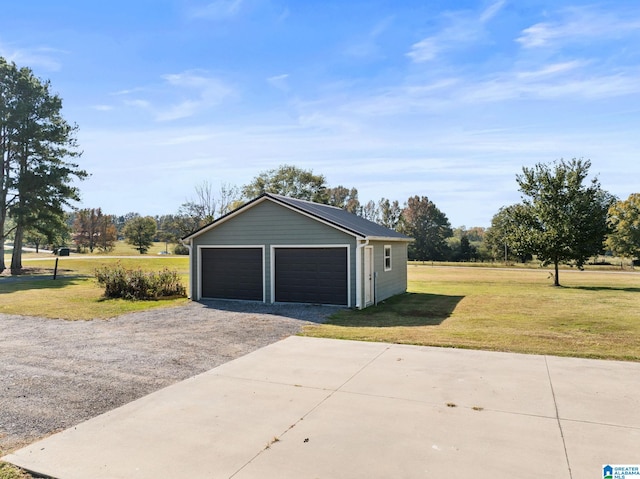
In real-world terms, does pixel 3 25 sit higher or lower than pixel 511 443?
higher

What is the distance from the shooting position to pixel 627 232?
48.6 meters

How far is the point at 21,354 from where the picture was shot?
307 inches

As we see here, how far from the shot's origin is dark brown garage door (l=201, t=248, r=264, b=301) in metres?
15.0

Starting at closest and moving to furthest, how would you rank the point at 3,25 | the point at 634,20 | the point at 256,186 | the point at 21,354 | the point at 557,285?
the point at 21,354 < the point at 634,20 < the point at 3,25 < the point at 557,285 < the point at 256,186

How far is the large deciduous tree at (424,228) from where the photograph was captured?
66.6m

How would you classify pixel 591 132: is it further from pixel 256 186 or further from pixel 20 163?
pixel 256 186

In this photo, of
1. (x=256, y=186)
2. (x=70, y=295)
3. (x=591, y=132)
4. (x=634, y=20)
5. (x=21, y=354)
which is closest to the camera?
(x=21, y=354)

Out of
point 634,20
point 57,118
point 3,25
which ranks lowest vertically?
point 634,20

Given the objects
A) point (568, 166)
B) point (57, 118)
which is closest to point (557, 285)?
point (568, 166)

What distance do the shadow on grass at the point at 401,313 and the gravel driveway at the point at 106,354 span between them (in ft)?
2.76

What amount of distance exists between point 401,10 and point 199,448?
39.4ft

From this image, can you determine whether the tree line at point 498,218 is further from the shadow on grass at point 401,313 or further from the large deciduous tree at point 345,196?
the shadow on grass at point 401,313

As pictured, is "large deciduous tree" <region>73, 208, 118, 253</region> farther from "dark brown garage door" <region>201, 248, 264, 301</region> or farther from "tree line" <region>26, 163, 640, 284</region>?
"dark brown garage door" <region>201, 248, 264, 301</region>

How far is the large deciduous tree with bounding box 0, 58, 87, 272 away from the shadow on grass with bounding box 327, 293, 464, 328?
85.1ft
